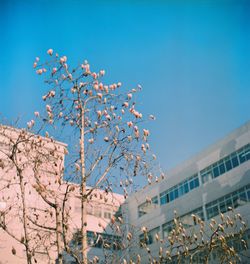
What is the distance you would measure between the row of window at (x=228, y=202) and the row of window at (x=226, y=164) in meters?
1.86

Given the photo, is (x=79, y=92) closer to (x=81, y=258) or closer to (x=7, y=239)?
(x=81, y=258)

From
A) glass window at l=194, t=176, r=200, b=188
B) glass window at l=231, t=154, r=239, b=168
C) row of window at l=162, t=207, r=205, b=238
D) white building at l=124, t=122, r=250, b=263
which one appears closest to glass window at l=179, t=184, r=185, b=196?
white building at l=124, t=122, r=250, b=263

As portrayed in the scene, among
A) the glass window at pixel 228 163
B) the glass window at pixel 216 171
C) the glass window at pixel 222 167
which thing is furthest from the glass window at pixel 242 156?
the glass window at pixel 216 171

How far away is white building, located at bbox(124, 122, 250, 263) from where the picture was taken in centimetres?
2653

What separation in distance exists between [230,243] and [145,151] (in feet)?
62.6

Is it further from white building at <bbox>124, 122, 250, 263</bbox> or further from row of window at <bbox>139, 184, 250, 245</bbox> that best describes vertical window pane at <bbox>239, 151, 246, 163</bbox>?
row of window at <bbox>139, 184, 250, 245</bbox>

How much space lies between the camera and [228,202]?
89.2 ft

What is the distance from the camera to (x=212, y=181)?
95.1 feet

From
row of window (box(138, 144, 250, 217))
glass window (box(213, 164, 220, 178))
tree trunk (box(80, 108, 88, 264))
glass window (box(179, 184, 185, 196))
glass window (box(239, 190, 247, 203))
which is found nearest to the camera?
tree trunk (box(80, 108, 88, 264))

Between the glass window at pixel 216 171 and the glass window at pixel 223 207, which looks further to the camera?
the glass window at pixel 216 171

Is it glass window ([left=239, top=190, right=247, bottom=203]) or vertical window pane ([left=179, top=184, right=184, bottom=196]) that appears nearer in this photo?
glass window ([left=239, top=190, right=247, bottom=203])

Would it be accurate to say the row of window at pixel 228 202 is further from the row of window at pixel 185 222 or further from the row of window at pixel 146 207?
the row of window at pixel 146 207

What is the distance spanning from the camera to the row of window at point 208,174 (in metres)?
26.8

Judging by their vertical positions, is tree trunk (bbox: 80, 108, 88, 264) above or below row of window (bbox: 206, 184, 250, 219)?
below
